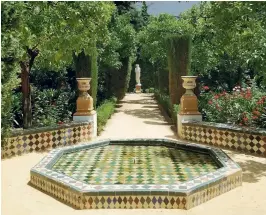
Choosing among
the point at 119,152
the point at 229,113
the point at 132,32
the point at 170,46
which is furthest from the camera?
the point at 132,32

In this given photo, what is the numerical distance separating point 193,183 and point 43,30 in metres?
6.77

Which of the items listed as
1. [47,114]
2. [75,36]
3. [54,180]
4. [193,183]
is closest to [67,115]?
[47,114]

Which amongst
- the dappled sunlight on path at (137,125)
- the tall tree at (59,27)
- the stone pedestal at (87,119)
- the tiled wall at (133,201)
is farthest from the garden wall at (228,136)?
the tall tree at (59,27)

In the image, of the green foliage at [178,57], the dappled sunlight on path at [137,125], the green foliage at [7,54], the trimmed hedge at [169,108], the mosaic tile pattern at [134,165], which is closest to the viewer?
the green foliage at [7,54]

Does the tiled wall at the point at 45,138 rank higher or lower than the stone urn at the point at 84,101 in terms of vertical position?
lower

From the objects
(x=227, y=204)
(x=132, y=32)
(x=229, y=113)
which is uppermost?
(x=132, y=32)

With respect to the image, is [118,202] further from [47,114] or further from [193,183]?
[47,114]

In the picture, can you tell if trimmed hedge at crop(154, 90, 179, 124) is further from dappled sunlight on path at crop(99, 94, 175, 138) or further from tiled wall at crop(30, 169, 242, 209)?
tiled wall at crop(30, 169, 242, 209)

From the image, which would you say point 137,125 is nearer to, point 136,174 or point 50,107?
point 50,107

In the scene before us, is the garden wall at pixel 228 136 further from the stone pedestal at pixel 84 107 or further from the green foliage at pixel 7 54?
the green foliage at pixel 7 54

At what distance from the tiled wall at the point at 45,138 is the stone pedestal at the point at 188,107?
3163 mm

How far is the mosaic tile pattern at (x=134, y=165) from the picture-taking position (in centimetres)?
730

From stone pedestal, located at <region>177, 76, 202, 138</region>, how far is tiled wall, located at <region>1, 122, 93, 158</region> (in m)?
3.16

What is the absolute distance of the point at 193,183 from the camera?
6.33 m
